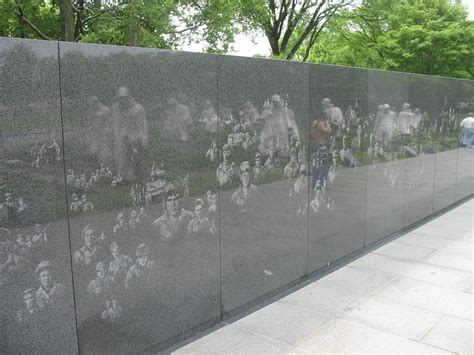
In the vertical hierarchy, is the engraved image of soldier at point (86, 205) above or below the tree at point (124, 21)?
below

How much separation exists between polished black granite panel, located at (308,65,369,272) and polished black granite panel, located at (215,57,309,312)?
0.78 ft

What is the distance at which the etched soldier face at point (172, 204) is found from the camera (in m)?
4.47

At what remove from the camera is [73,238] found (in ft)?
12.3

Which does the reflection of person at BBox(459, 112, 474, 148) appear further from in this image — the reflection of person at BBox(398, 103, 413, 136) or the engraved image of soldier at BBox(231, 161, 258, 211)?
the engraved image of soldier at BBox(231, 161, 258, 211)

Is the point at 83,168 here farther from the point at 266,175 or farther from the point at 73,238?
the point at 266,175

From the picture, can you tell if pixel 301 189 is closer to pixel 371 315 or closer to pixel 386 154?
pixel 371 315

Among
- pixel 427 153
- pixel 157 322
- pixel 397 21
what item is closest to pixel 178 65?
pixel 157 322

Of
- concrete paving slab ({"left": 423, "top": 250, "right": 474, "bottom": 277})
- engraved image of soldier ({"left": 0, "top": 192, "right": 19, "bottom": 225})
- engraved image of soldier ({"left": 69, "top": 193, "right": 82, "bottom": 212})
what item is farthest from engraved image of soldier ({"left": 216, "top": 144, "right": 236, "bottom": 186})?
concrete paving slab ({"left": 423, "top": 250, "right": 474, "bottom": 277})

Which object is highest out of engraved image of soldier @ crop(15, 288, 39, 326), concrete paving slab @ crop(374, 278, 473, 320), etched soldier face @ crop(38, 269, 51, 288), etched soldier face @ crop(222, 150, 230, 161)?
etched soldier face @ crop(222, 150, 230, 161)

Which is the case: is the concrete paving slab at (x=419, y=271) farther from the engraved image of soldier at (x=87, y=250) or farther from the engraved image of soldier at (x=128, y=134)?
the engraved image of soldier at (x=87, y=250)

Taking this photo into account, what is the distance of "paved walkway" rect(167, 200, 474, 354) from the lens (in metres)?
4.62

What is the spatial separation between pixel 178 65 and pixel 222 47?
38.1 ft

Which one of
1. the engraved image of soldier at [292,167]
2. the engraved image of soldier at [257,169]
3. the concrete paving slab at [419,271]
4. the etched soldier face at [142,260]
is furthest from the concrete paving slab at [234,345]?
the concrete paving slab at [419,271]

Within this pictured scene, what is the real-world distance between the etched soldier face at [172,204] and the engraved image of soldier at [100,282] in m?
0.80
